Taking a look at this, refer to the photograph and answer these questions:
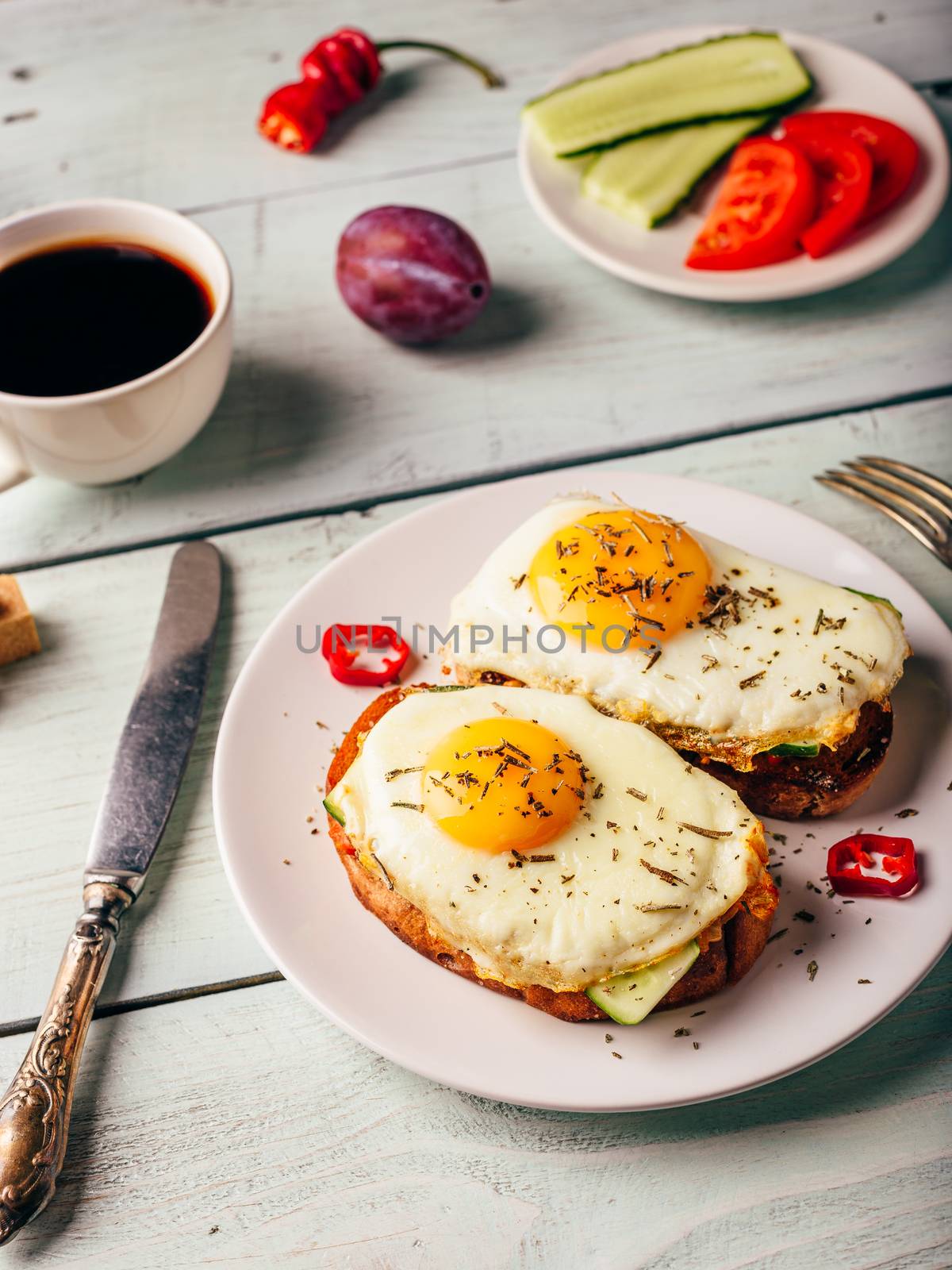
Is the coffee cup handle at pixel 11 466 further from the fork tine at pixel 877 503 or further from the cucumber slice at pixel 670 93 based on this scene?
the fork tine at pixel 877 503

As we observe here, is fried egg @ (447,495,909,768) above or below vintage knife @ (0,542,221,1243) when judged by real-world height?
above

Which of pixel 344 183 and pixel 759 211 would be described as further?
pixel 344 183

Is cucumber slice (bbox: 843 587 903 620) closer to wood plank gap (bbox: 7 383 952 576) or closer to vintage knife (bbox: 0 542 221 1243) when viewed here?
wood plank gap (bbox: 7 383 952 576)

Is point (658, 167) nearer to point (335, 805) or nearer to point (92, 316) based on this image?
point (92, 316)

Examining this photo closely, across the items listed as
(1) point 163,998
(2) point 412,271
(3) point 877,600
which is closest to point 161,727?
(1) point 163,998

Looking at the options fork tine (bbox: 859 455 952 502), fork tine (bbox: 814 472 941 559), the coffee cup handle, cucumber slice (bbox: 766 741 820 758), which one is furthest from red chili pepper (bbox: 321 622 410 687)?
fork tine (bbox: 859 455 952 502)

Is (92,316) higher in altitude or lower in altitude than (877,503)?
lower

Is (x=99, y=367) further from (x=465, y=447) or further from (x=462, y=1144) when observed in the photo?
(x=462, y=1144)
